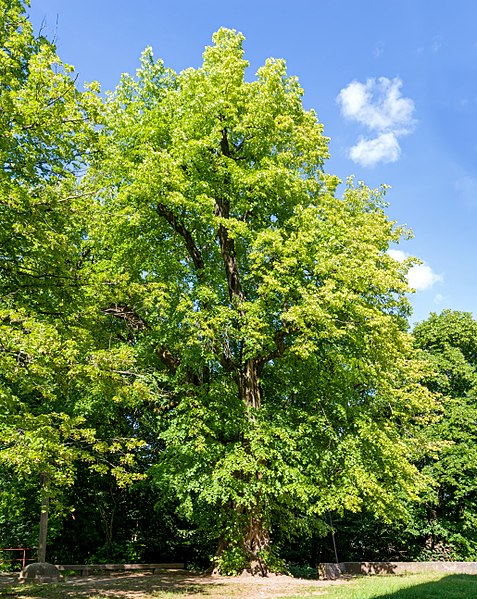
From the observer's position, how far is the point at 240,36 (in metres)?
16.2

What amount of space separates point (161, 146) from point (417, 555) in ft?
78.0

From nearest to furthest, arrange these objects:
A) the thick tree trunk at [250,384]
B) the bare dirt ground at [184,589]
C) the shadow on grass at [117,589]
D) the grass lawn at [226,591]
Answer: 1. the grass lawn at [226,591]
2. the shadow on grass at [117,589]
3. the bare dirt ground at [184,589]
4. the thick tree trunk at [250,384]

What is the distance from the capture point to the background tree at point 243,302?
1331 cm

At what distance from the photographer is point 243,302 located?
47.4 ft

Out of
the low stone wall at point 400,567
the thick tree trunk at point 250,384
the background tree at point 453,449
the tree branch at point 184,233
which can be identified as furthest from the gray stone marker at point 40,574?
the background tree at point 453,449

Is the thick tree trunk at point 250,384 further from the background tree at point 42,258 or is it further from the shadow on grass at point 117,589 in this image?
the background tree at point 42,258

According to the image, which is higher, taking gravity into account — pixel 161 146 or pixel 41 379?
pixel 161 146

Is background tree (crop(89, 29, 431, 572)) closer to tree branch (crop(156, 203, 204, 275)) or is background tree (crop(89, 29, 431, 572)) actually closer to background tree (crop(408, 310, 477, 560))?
tree branch (crop(156, 203, 204, 275))

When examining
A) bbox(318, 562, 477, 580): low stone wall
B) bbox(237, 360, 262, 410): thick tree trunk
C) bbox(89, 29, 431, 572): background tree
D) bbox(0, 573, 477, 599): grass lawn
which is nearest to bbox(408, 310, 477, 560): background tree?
bbox(318, 562, 477, 580): low stone wall

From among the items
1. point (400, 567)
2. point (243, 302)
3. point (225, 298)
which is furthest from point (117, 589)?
point (400, 567)

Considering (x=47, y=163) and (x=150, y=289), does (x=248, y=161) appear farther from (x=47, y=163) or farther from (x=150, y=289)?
(x=47, y=163)

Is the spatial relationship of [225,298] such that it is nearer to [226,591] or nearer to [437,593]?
[226,591]

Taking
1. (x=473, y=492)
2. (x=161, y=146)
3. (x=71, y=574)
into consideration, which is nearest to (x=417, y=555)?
(x=473, y=492)

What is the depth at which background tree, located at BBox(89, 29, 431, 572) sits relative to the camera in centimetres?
1331
